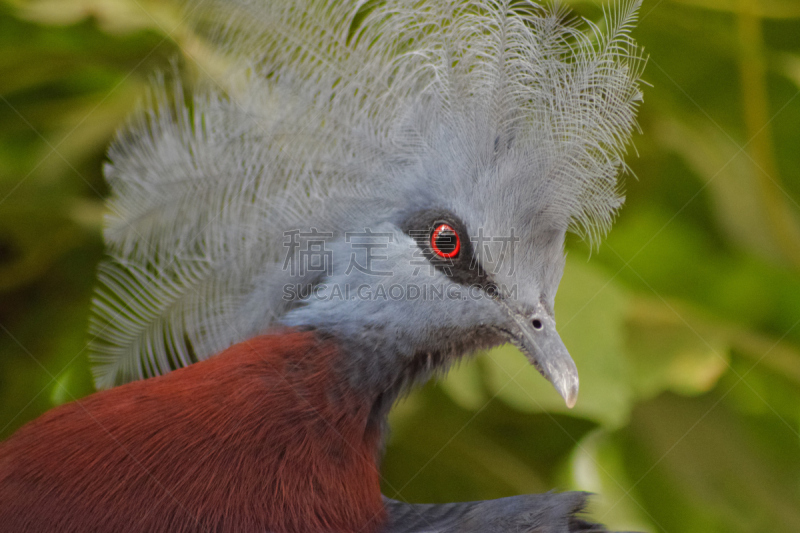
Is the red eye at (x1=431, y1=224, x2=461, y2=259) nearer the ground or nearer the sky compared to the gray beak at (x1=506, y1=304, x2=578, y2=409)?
nearer the sky

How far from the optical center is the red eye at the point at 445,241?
2.65 feet

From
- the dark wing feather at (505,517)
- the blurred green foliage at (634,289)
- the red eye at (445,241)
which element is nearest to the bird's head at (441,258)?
the red eye at (445,241)

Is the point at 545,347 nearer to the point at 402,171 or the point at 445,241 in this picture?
the point at 445,241

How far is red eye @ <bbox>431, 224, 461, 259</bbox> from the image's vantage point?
81 centimetres

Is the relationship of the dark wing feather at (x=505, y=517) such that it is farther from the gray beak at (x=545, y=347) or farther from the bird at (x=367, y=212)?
the gray beak at (x=545, y=347)

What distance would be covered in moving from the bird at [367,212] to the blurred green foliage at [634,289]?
27 centimetres

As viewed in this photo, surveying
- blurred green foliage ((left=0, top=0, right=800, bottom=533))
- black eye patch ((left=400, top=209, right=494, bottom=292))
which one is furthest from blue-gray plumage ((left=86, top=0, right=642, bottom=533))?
blurred green foliage ((left=0, top=0, right=800, bottom=533))

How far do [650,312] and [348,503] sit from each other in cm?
78

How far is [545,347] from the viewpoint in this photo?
0.79 meters

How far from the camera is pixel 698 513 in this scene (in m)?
1.32

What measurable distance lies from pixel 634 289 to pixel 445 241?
27.4 inches

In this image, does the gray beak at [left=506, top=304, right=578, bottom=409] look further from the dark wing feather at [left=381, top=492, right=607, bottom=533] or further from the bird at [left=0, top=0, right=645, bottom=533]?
the dark wing feather at [left=381, top=492, right=607, bottom=533]

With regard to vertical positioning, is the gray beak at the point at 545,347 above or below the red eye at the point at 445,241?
below

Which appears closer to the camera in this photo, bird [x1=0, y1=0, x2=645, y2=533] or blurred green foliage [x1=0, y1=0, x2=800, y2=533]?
bird [x1=0, y1=0, x2=645, y2=533]
